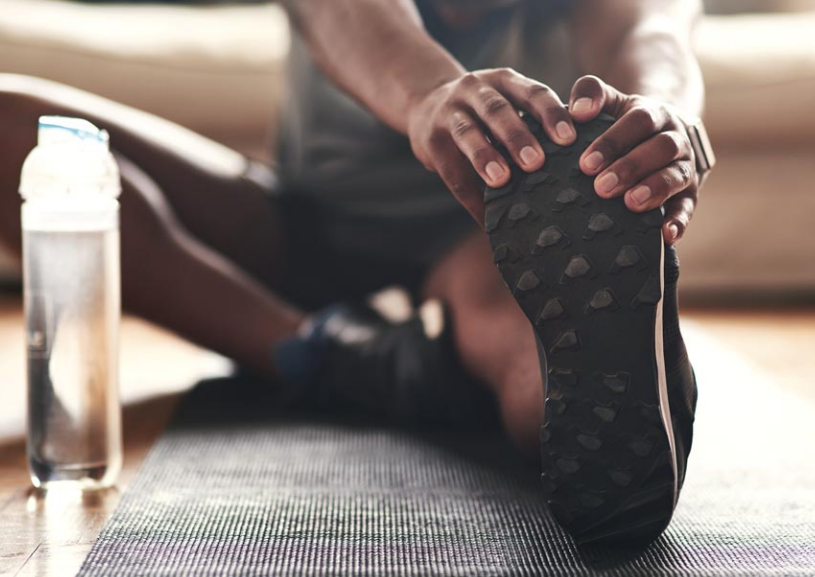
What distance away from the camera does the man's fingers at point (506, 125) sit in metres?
0.55

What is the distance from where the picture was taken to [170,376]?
3.88 ft

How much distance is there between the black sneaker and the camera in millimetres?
879

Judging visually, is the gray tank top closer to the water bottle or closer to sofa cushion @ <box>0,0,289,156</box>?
the water bottle

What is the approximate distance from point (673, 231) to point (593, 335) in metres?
0.08

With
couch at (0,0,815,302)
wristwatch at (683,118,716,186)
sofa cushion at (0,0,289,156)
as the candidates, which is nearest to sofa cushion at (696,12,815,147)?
couch at (0,0,815,302)

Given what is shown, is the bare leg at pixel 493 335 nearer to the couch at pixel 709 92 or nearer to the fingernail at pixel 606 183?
the fingernail at pixel 606 183

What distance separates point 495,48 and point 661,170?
509mm

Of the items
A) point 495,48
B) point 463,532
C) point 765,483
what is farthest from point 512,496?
point 495,48

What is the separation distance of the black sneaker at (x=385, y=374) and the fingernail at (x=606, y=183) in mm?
368

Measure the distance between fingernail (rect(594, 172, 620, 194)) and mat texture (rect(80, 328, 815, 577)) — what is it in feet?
0.69

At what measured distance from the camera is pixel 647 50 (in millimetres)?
804

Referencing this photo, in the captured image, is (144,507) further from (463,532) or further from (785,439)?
(785,439)

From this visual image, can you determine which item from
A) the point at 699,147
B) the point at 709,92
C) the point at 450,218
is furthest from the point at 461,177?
the point at 709,92

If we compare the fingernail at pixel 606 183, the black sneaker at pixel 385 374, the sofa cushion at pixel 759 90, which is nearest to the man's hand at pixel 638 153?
the fingernail at pixel 606 183
